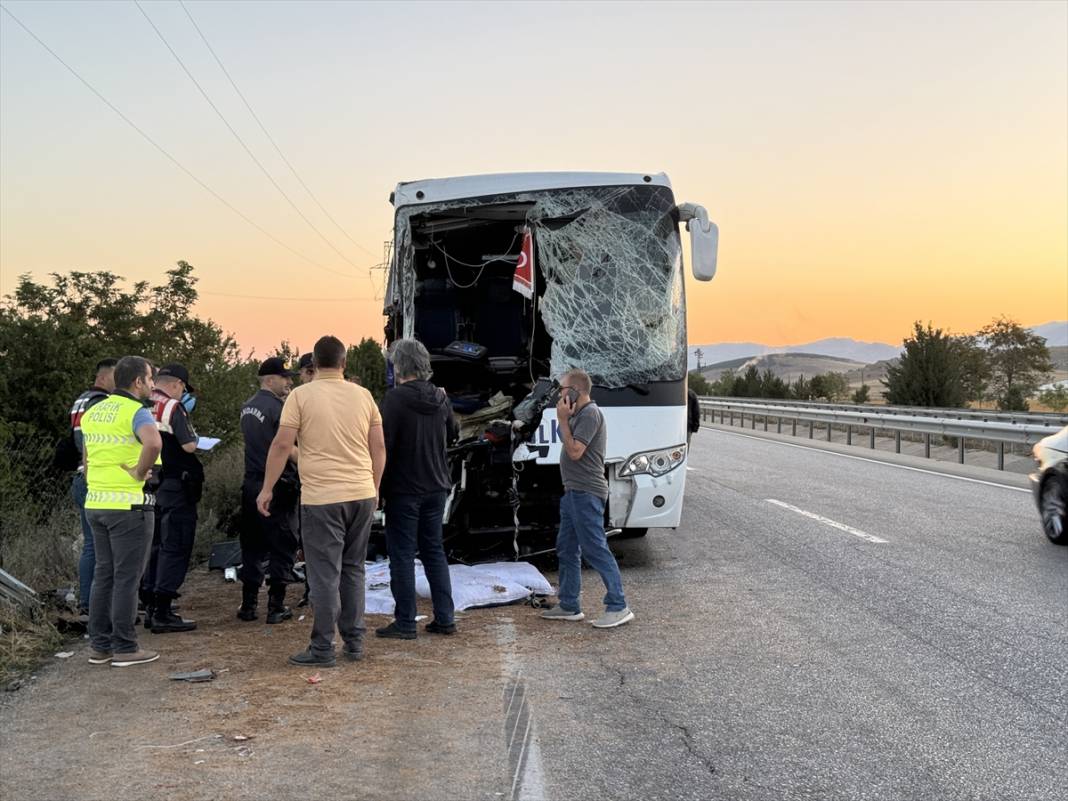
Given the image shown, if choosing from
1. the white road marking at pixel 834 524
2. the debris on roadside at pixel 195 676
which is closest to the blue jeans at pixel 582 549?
the debris on roadside at pixel 195 676

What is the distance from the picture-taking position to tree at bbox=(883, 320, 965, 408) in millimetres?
41531

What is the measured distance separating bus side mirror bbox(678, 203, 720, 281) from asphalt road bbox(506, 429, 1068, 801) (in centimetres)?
274

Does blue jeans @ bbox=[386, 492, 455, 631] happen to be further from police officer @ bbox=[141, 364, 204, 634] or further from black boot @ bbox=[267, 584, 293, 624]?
police officer @ bbox=[141, 364, 204, 634]

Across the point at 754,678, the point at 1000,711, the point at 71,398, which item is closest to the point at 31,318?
the point at 71,398

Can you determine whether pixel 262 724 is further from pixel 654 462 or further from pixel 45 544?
pixel 45 544

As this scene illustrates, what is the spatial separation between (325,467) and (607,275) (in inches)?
152

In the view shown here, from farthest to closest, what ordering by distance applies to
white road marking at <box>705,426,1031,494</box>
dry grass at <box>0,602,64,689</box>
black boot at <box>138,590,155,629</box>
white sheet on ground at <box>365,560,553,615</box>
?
white road marking at <box>705,426,1031,494</box> < white sheet on ground at <box>365,560,553,615</box> < black boot at <box>138,590,155,629</box> < dry grass at <box>0,602,64,689</box>

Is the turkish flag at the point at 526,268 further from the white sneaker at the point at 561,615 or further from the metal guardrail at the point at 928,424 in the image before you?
the metal guardrail at the point at 928,424

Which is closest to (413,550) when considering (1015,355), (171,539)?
(171,539)

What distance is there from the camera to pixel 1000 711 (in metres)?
4.91

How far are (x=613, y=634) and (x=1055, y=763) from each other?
118 inches

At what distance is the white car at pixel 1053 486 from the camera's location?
974cm

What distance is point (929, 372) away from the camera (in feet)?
136

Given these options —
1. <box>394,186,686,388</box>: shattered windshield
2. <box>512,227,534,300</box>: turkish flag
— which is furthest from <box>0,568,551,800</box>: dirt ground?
<box>512,227,534,300</box>: turkish flag
